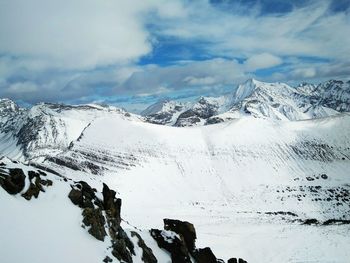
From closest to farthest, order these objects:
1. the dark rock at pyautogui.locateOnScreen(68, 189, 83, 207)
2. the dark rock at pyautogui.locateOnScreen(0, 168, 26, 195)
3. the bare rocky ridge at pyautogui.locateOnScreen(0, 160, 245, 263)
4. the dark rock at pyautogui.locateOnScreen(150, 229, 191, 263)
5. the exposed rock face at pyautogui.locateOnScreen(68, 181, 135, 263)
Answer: the dark rock at pyautogui.locateOnScreen(0, 168, 26, 195) → the bare rocky ridge at pyautogui.locateOnScreen(0, 160, 245, 263) → the exposed rock face at pyautogui.locateOnScreen(68, 181, 135, 263) → the dark rock at pyautogui.locateOnScreen(68, 189, 83, 207) → the dark rock at pyautogui.locateOnScreen(150, 229, 191, 263)

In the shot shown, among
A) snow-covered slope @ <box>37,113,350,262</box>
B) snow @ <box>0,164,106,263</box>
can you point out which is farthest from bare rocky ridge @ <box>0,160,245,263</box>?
snow-covered slope @ <box>37,113,350,262</box>

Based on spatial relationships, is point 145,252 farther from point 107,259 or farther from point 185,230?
point 185,230

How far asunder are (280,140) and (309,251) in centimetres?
9132

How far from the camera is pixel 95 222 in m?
25.4

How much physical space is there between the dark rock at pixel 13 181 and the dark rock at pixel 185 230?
14.5m

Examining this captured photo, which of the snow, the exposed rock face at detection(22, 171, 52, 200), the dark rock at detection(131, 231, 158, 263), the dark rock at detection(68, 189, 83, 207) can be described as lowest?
the dark rock at detection(131, 231, 158, 263)

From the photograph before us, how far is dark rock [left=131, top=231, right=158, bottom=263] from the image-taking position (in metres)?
27.8


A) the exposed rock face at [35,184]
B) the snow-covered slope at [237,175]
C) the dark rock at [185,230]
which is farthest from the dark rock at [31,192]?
the snow-covered slope at [237,175]

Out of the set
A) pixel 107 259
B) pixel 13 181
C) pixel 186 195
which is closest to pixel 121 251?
pixel 107 259

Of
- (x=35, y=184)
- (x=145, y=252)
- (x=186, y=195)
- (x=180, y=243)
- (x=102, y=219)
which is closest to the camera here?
(x=35, y=184)

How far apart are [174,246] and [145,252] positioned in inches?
137

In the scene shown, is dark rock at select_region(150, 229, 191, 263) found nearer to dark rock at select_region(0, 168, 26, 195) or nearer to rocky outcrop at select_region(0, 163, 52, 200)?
rocky outcrop at select_region(0, 163, 52, 200)

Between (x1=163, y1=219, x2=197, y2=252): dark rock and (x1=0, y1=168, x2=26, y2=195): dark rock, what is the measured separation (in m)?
14.5

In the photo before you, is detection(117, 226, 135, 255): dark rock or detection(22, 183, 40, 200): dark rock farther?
detection(117, 226, 135, 255): dark rock
